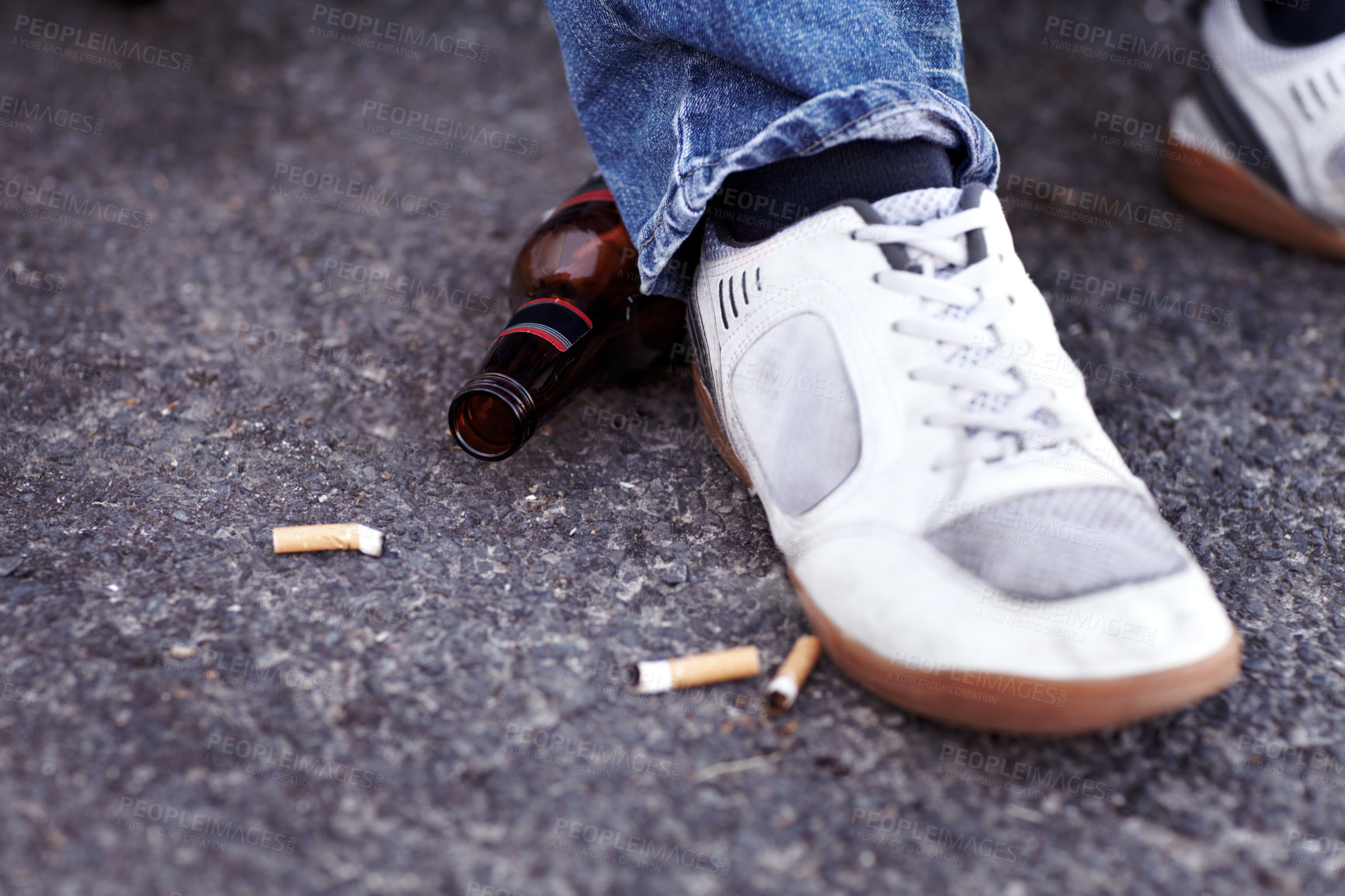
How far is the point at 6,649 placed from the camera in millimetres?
1141

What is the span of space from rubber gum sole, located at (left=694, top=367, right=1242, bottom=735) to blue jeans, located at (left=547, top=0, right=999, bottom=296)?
651mm

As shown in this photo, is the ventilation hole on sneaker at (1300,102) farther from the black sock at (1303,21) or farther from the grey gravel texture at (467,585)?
the grey gravel texture at (467,585)

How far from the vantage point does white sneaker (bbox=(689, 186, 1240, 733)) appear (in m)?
1.02

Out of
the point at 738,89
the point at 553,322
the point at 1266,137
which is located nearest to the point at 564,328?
the point at 553,322

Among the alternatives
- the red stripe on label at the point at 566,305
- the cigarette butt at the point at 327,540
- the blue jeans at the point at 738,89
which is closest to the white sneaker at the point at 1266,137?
the blue jeans at the point at 738,89

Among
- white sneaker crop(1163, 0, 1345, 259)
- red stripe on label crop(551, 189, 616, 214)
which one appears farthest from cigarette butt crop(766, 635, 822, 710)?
white sneaker crop(1163, 0, 1345, 259)

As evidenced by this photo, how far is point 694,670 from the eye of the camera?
1151 millimetres

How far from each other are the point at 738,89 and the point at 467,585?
30.4 inches

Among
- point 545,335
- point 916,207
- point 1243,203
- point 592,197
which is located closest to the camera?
point 916,207

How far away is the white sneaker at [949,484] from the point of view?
1.02 m

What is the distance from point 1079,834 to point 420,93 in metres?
2.27

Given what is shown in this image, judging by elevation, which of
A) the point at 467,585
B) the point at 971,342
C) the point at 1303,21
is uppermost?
the point at 1303,21

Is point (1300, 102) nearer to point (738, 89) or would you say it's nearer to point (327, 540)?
point (738, 89)

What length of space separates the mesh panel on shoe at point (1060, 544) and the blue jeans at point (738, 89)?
0.52 metres
